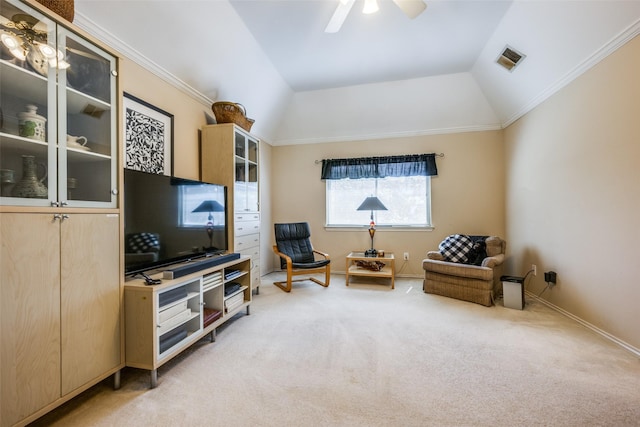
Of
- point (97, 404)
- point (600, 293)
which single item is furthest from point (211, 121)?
point (600, 293)

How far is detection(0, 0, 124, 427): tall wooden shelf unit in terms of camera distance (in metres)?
1.16

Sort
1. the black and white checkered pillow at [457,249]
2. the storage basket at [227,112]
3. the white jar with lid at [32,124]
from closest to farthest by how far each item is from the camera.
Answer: the white jar with lid at [32,124] < the storage basket at [227,112] < the black and white checkered pillow at [457,249]

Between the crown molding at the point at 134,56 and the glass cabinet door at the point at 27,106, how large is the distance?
65 centimetres

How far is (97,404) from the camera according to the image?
57.7 inches

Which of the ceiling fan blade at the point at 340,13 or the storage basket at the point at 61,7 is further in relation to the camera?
the ceiling fan blade at the point at 340,13

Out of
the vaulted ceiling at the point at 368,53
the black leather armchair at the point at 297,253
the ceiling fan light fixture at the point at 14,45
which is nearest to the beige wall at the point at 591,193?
the vaulted ceiling at the point at 368,53

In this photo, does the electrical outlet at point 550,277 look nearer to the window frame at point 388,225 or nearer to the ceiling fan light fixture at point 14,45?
the window frame at point 388,225

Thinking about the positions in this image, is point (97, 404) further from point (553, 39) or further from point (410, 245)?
point (553, 39)

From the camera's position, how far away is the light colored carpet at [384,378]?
1374 mm

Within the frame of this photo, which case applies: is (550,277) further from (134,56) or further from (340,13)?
(134,56)

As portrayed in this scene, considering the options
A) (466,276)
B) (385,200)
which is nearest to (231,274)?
(466,276)

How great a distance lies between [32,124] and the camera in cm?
126

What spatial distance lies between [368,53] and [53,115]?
3063 mm

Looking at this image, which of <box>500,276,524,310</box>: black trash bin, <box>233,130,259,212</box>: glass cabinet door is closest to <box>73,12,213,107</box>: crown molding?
<box>233,130,259,212</box>: glass cabinet door
